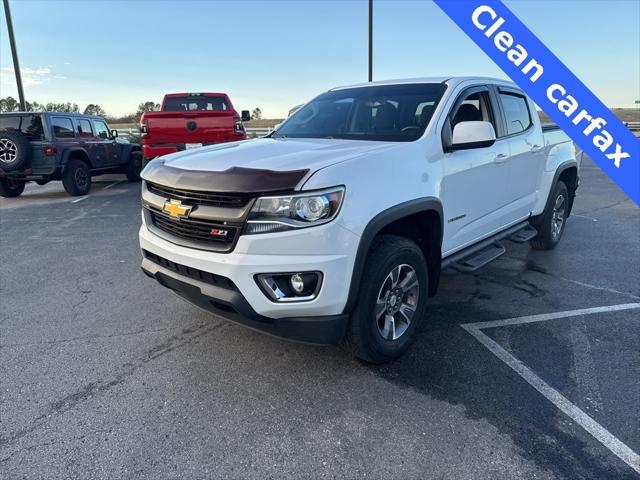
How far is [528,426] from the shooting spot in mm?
2398

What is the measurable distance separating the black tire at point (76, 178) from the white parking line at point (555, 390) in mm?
9918

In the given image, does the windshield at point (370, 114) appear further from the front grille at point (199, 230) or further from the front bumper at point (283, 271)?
the front grille at point (199, 230)

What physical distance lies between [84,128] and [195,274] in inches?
403

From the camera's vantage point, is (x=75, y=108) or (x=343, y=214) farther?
(x=75, y=108)

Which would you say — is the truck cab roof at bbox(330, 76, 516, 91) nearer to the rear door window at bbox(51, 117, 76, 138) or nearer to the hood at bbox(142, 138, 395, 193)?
the hood at bbox(142, 138, 395, 193)

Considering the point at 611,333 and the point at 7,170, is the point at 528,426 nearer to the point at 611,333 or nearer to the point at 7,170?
the point at 611,333

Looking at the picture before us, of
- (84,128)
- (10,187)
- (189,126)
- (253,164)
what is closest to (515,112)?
(253,164)

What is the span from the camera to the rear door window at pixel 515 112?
4375mm

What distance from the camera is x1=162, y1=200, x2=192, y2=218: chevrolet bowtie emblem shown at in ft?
8.86

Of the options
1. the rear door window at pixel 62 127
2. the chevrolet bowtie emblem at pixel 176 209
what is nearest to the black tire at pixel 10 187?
the rear door window at pixel 62 127

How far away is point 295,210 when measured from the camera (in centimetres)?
239

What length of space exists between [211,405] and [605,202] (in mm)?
9354

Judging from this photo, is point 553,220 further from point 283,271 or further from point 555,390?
point 283,271

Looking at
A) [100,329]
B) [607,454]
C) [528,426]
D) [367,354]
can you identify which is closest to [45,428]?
[100,329]
